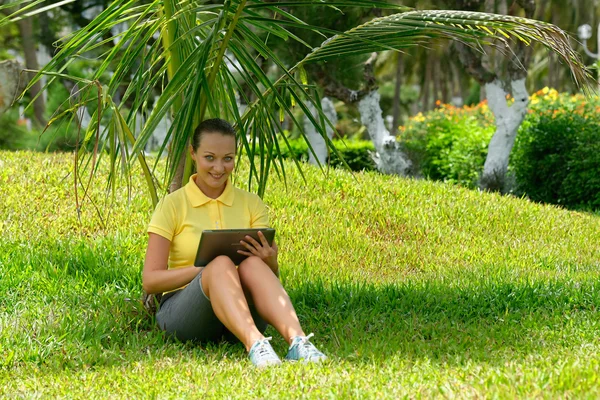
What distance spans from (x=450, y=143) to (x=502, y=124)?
2200 mm

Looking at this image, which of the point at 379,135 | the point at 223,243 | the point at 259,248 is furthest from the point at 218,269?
the point at 379,135

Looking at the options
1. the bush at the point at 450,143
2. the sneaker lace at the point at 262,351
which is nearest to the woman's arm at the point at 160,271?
the sneaker lace at the point at 262,351

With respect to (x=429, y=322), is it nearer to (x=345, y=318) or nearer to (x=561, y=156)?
(x=345, y=318)

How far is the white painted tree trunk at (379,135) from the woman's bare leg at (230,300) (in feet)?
27.2

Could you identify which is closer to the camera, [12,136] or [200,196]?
[200,196]

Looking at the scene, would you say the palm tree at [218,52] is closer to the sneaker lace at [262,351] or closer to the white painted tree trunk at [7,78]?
the sneaker lace at [262,351]

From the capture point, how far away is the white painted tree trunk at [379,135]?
38.1 feet

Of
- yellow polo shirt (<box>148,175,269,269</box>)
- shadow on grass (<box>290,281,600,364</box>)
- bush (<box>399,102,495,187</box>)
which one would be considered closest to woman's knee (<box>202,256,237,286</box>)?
yellow polo shirt (<box>148,175,269,269</box>)

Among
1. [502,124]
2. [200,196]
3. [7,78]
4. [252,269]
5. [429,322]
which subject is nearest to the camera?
[252,269]

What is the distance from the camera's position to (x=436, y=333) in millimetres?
4180

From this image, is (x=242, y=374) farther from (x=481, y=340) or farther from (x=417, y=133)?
(x=417, y=133)

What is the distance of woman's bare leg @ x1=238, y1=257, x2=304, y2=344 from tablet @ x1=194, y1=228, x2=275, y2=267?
76mm

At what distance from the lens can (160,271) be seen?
12.2 ft

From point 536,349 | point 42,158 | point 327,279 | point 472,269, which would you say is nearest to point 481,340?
point 536,349
